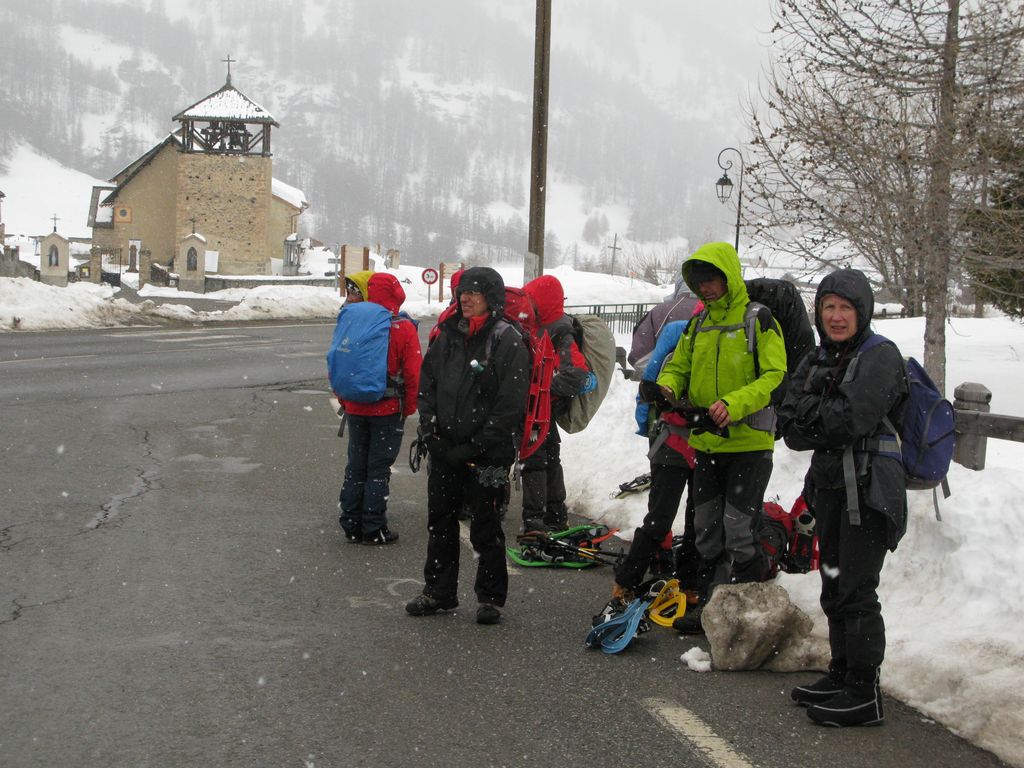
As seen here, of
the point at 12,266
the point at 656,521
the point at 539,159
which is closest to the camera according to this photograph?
the point at 656,521

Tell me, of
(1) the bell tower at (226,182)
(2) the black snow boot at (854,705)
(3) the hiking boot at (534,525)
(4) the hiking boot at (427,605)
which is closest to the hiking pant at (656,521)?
(4) the hiking boot at (427,605)

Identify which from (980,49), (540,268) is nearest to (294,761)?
(980,49)

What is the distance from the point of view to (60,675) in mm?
4551

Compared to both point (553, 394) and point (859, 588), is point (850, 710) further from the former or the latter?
point (553, 394)

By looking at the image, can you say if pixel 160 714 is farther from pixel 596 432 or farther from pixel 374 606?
pixel 596 432

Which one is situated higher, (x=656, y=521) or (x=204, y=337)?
(x=204, y=337)

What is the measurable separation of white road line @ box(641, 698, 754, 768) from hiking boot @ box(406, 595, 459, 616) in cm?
154

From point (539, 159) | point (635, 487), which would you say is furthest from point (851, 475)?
point (539, 159)

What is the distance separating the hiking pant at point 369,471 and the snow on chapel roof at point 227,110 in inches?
2825

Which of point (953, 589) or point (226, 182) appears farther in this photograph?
point (226, 182)

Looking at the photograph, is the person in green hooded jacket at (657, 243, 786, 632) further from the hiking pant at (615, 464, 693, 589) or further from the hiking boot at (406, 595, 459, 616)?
the hiking boot at (406, 595, 459, 616)

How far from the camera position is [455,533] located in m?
5.87

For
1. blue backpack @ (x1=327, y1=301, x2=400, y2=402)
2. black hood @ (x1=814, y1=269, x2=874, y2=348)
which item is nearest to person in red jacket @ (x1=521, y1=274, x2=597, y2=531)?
blue backpack @ (x1=327, y1=301, x2=400, y2=402)

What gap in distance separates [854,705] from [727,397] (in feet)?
4.88
